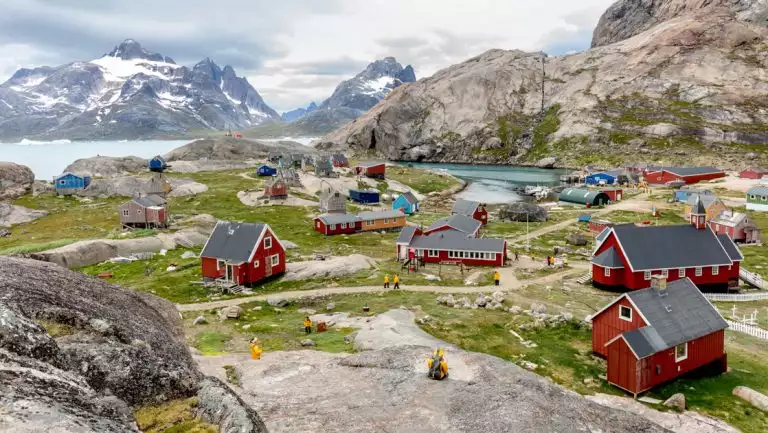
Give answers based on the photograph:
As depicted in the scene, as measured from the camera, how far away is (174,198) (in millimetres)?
116812

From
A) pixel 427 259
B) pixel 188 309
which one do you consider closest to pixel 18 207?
pixel 188 309

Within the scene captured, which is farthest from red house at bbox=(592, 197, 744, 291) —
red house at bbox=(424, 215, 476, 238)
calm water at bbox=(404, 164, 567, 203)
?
calm water at bbox=(404, 164, 567, 203)

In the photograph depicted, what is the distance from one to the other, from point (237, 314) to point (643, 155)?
7729 inches

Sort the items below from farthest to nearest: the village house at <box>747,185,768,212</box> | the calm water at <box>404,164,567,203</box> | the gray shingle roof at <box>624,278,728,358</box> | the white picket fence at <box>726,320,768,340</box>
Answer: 1. the calm water at <box>404,164,567,203</box>
2. the village house at <box>747,185,768,212</box>
3. the white picket fence at <box>726,320,768,340</box>
4. the gray shingle roof at <box>624,278,728,358</box>

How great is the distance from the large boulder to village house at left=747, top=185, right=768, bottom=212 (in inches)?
6335

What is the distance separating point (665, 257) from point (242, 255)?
46.6 meters

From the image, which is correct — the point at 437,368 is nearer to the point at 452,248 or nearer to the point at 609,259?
the point at 609,259

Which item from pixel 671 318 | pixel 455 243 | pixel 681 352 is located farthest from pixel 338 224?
pixel 681 352

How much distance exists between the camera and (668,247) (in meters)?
55.8

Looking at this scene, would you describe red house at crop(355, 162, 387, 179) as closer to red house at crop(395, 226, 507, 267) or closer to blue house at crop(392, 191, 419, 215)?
blue house at crop(392, 191, 419, 215)

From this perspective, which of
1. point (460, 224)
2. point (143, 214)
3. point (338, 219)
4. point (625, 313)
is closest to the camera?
point (625, 313)

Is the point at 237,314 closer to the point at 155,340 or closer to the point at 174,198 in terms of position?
the point at 155,340

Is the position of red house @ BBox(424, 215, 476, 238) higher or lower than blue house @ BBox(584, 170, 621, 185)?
lower

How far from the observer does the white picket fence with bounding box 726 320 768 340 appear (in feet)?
133
